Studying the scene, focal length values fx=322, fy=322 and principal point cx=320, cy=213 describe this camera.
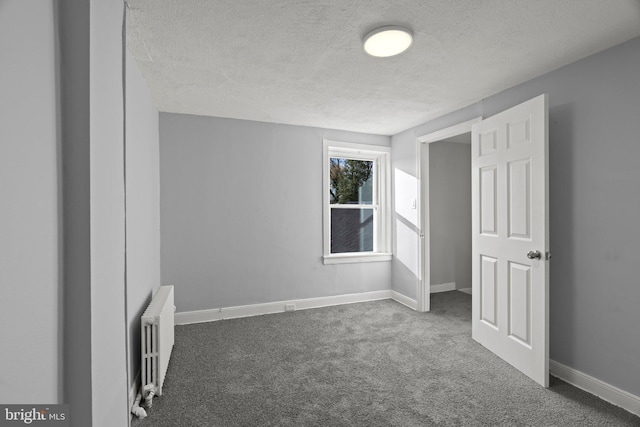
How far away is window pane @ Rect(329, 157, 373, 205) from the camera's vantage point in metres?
4.63

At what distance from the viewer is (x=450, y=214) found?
207 inches

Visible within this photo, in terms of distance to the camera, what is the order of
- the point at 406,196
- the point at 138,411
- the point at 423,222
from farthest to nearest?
the point at 406,196
the point at 423,222
the point at 138,411

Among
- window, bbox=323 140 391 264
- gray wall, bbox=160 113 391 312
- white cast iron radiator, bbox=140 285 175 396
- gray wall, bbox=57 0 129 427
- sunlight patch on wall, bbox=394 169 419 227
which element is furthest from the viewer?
window, bbox=323 140 391 264

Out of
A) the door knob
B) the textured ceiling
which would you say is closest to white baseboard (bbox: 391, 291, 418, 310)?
the door knob

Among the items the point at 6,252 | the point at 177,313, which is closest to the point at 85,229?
the point at 6,252

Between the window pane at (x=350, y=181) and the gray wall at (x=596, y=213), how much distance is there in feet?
7.92

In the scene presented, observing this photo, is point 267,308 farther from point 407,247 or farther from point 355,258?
point 407,247

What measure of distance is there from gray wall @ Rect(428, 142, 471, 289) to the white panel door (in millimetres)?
2023

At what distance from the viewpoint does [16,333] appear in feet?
3.09

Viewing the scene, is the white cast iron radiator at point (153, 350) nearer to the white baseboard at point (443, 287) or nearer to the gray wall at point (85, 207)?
the gray wall at point (85, 207)

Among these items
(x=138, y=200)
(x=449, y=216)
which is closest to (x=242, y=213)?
(x=138, y=200)

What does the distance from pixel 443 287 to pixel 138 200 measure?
455 centimetres

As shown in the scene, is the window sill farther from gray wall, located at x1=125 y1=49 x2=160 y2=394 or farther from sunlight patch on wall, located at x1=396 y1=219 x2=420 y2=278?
gray wall, located at x1=125 y1=49 x2=160 y2=394

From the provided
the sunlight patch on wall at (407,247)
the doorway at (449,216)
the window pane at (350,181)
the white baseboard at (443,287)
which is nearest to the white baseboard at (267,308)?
the sunlight patch on wall at (407,247)
